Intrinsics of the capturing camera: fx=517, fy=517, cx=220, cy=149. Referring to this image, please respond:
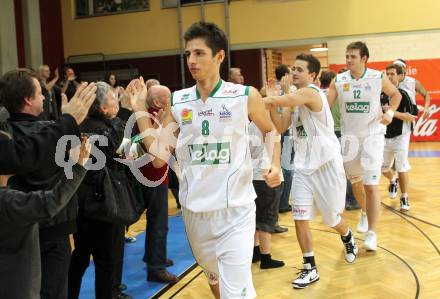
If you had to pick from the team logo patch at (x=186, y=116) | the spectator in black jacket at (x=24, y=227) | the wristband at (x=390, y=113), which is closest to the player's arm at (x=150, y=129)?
the team logo patch at (x=186, y=116)

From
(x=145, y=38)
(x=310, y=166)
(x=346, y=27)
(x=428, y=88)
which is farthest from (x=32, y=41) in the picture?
(x=310, y=166)

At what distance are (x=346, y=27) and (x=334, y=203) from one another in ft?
37.5

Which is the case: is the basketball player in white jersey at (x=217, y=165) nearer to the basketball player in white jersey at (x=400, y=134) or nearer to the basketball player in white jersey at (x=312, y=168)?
the basketball player in white jersey at (x=312, y=168)

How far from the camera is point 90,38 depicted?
711 inches

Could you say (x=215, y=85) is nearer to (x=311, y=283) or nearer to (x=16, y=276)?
(x=16, y=276)

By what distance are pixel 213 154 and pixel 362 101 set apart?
3.30 meters

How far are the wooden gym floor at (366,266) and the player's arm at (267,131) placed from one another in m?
1.80

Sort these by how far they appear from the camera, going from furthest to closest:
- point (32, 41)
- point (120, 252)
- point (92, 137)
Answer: point (32, 41)
point (120, 252)
point (92, 137)

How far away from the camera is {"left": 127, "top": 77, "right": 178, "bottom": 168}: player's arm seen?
342 centimetres

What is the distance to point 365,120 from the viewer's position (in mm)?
5988

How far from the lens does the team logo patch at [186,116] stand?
3.28 m

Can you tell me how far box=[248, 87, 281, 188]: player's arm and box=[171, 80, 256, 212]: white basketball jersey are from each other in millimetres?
56

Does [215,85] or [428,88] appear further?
[428,88]

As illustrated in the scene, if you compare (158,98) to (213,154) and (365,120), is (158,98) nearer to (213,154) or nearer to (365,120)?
(213,154)
